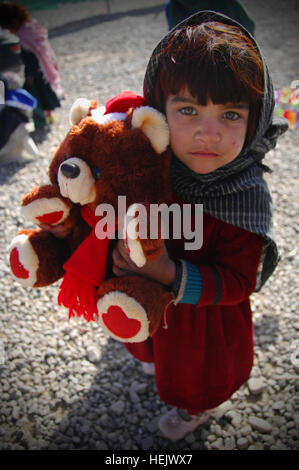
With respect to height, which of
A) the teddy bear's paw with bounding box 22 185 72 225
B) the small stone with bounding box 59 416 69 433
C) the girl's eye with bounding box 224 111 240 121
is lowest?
the small stone with bounding box 59 416 69 433

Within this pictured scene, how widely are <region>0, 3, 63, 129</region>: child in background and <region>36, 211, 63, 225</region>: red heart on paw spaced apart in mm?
3551

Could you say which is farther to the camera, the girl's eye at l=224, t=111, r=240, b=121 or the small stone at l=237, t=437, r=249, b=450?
the small stone at l=237, t=437, r=249, b=450

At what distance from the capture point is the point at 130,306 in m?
0.93

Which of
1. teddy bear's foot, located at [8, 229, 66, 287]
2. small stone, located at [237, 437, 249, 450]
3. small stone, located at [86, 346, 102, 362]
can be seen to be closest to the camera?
teddy bear's foot, located at [8, 229, 66, 287]

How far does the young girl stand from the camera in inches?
38.4

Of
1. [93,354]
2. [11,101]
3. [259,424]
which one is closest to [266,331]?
[259,424]

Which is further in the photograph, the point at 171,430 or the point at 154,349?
the point at 171,430

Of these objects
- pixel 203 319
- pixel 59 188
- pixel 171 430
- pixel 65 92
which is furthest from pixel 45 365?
pixel 65 92

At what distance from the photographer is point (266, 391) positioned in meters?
1.80

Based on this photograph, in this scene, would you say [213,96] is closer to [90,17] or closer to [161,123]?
[161,123]

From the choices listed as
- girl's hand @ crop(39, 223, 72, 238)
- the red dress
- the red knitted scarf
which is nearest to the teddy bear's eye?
the red knitted scarf

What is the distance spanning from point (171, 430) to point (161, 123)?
1.36m

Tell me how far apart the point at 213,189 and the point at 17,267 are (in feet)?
2.27

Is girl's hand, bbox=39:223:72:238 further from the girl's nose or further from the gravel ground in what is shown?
the gravel ground
